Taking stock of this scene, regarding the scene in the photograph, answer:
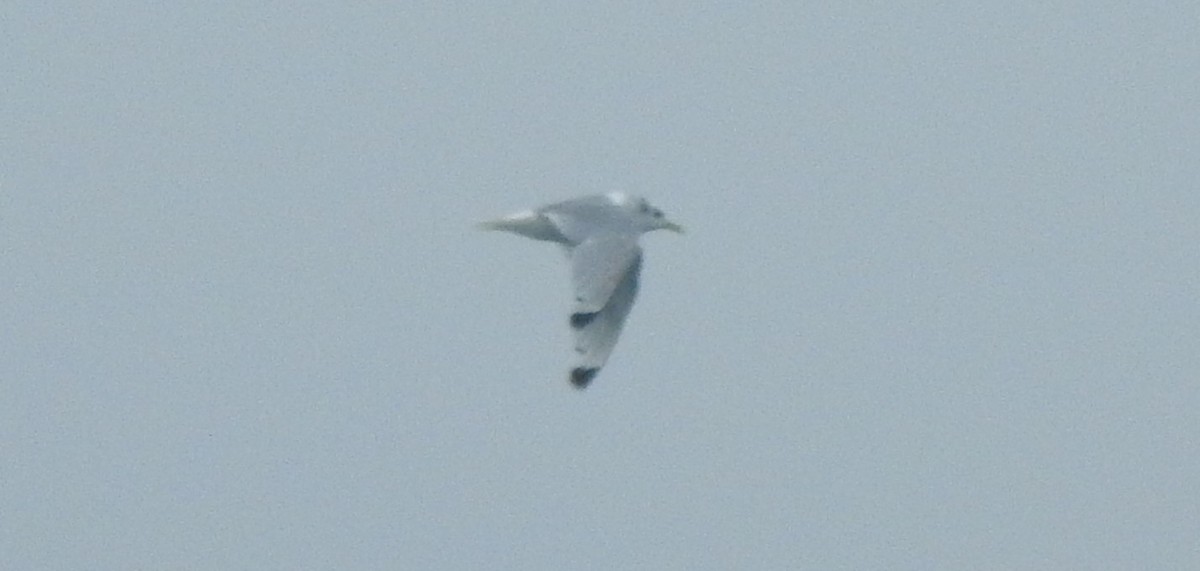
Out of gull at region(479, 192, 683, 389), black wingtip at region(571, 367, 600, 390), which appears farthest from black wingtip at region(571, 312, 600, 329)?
black wingtip at region(571, 367, 600, 390)

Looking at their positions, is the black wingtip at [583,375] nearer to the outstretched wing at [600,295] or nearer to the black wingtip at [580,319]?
the outstretched wing at [600,295]

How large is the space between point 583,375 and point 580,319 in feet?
0.58

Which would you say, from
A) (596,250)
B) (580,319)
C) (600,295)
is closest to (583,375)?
(580,319)

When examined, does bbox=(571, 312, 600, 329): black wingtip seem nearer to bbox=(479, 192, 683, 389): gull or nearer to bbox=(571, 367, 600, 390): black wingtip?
bbox=(479, 192, 683, 389): gull

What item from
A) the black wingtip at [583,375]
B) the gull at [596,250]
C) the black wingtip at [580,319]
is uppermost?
the gull at [596,250]

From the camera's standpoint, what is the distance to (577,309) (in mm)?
6637

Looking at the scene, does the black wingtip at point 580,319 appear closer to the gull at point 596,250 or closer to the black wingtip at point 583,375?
the gull at point 596,250

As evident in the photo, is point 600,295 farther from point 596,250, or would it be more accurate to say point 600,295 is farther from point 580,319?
point 596,250

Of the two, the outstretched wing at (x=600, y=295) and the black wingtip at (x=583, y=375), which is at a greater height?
the outstretched wing at (x=600, y=295)

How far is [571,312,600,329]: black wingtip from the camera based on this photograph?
6578 mm

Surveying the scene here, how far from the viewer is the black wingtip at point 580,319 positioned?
658cm

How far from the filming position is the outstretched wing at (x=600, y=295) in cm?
652

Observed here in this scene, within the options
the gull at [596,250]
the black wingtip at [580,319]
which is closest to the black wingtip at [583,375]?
the gull at [596,250]

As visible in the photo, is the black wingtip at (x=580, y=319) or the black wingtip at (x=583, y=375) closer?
the black wingtip at (x=583, y=375)
